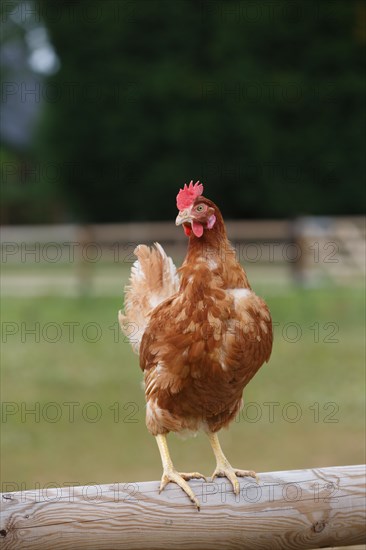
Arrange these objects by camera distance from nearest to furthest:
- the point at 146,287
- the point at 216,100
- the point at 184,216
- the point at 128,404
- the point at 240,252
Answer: the point at 184,216 < the point at 146,287 < the point at 128,404 < the point at 240,252 < the point at 216,100

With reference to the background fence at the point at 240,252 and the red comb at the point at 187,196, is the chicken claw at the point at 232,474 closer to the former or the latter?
the red comb at the point at 187,196

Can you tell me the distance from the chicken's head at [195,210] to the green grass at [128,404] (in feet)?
10.6

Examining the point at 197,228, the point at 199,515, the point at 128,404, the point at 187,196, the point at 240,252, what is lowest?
the point at 199,515

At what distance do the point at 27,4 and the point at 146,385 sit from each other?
21.5 m

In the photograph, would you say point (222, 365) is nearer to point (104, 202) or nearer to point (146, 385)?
point (146, 385)

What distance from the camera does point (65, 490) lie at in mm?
2531

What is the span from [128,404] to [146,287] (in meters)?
4.12

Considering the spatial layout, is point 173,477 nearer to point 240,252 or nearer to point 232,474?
point 232,474

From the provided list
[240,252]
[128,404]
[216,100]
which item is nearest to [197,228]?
[128,404]

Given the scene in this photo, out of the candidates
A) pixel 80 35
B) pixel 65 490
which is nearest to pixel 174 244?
pixel 80 35

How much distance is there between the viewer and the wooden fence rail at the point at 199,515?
2465 mm

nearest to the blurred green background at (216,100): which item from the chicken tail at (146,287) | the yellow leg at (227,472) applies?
the chicken tail at (146,287)

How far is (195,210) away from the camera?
2693 mm

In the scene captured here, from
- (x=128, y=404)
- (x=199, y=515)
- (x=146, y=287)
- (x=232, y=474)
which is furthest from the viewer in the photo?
(x=128, y=404)
